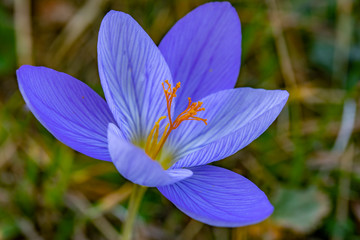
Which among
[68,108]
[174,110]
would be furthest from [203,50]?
[68,108]

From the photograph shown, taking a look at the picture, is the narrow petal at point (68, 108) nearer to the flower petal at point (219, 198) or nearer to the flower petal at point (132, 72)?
the flower petal at point (132, 72)

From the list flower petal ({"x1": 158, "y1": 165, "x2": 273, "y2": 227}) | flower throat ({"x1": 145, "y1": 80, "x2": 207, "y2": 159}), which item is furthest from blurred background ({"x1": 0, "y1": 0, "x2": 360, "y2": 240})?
flower petal ({"x1": 158, "y1": 165, "x2": 273, "y2": 227})

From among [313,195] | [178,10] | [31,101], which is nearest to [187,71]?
[31,101]

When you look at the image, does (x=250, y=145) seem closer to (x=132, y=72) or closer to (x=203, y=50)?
(x=203, y=50)

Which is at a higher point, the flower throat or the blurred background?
the flower throat

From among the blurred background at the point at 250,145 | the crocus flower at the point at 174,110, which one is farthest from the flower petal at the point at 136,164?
the blurred background at the point at 250,145

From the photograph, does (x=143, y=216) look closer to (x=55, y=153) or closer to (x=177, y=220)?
(x=177, y=220)

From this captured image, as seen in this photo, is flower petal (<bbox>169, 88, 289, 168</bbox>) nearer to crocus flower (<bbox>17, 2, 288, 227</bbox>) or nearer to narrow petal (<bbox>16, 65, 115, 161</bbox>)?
crocus flower (<bbox>17, 2, 288, 227</bbox>)
